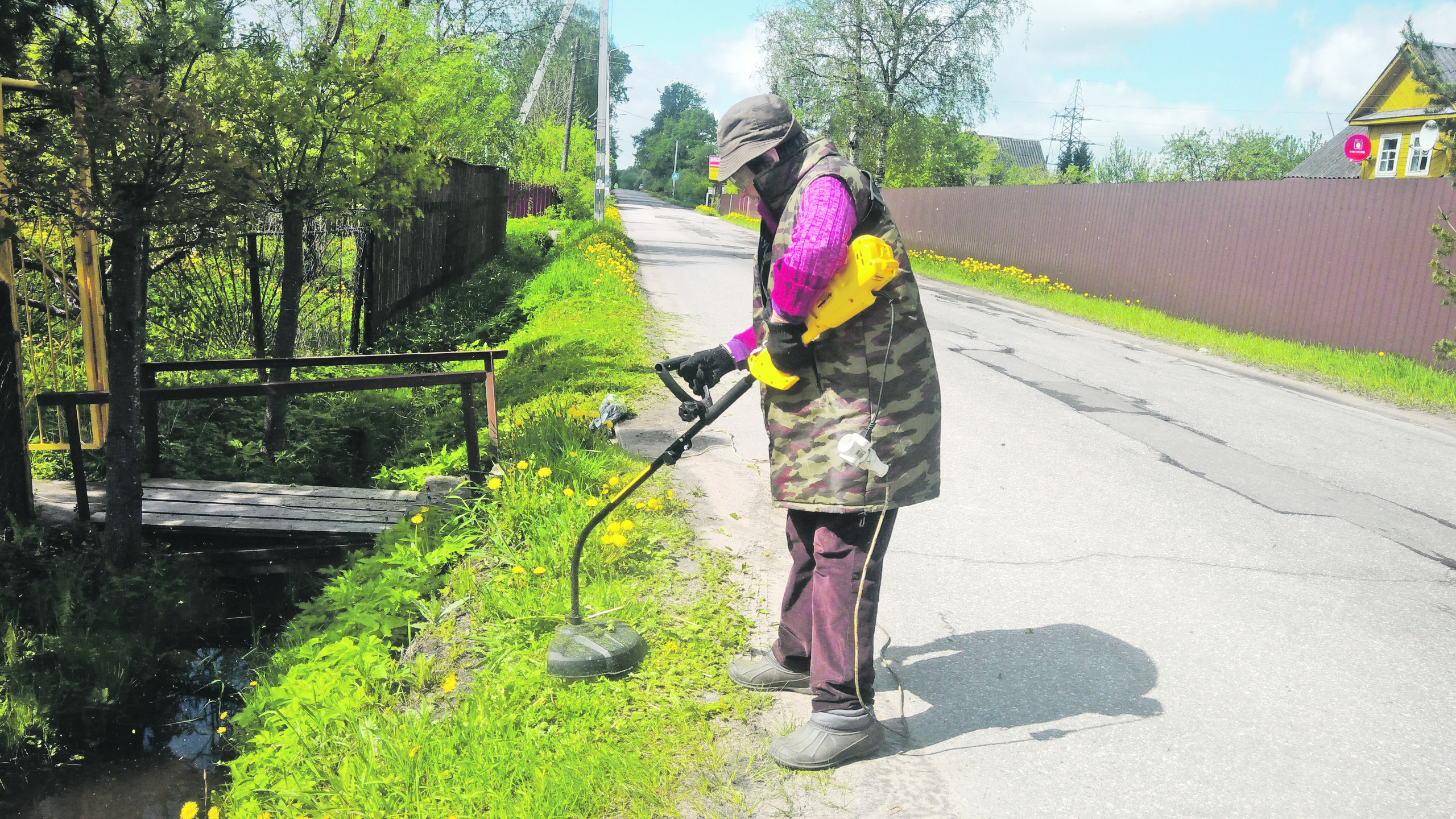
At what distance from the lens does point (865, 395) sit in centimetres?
271

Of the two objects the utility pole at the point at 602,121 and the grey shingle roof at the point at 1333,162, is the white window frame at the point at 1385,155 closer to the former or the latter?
the grey shingle roof at the point at 1333,162

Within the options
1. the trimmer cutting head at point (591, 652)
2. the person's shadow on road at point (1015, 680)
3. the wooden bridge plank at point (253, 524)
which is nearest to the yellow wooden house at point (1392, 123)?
the person's shadow on road at point (1015, 680)

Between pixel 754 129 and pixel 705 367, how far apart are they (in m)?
0.72

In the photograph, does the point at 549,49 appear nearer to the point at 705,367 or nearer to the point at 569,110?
the point at 569,110

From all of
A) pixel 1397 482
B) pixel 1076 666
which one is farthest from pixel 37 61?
pixel 1397 482

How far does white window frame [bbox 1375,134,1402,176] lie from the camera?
3127 cm

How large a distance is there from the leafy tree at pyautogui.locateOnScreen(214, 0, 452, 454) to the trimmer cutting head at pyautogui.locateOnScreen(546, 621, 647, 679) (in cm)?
346

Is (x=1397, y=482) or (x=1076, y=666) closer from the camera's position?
(x=1076, y=666)

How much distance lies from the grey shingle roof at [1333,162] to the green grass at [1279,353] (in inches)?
922

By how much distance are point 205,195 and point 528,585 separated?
2.33m

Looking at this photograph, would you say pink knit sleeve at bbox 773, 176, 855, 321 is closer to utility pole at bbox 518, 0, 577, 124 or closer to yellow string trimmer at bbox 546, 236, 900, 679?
yellow string trimmer at bbox 546, 236, 900, 679

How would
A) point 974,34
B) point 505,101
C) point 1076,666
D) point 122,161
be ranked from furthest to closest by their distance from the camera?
1. point 974,34
2. point 505,101
3. point 122,161
4. point 1076,666

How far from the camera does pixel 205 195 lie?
4.38 m

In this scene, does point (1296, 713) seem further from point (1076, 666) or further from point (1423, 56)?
point (1423, 56)
